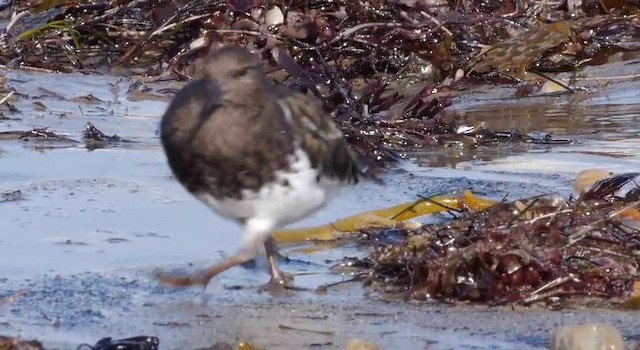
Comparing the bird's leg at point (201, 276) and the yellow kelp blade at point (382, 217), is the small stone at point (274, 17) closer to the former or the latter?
the yellow kelp blade at point (382, 217)

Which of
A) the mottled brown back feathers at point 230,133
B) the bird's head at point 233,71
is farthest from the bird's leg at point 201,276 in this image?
the bird's head at point 233,71

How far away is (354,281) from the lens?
3.53 meters

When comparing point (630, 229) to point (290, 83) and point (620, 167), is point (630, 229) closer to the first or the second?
point (620, 167)

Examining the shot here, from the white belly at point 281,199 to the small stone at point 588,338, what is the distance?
0.97 meters

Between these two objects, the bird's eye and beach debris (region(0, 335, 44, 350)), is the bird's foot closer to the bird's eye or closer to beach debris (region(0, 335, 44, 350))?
the bird's eye

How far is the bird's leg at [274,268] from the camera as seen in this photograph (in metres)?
3.56

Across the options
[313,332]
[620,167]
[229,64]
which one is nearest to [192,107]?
[229,64]

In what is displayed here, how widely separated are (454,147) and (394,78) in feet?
4.37

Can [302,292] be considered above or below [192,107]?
below

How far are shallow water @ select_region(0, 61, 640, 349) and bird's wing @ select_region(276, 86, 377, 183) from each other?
0.85ft

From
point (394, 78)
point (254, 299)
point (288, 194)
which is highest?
point (288, 194)

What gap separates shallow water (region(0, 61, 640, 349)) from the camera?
3.22 meters

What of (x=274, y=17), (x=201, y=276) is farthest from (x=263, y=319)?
(x=274, y=17)

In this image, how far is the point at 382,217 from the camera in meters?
4.13
